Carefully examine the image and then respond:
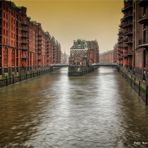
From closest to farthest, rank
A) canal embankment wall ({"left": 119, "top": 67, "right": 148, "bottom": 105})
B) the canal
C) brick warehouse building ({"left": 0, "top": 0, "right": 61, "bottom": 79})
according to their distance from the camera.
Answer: the canal, canal embankment wall ({"left": 119, "top": 67, "right": 148, "bottom": 105}), brick warehouse building ({"left": 0, "top": 0, "right": 61, "bottom": 79})

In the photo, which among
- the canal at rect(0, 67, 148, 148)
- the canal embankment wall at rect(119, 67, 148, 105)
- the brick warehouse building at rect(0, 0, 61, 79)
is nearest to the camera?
the canal at rect(0, 67, 148, 148)

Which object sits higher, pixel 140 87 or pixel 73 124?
pixel 140 87

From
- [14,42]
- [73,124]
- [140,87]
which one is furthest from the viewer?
[14,42]

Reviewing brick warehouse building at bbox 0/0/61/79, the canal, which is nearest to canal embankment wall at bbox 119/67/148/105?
the canal

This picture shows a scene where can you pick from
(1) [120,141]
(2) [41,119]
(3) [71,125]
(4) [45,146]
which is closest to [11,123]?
(2) [41,119]

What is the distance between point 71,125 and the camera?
28.7 metres

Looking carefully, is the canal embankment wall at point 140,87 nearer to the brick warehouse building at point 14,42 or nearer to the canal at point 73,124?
the canal at point 73,124

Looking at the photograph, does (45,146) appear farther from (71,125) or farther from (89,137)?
(71,125)

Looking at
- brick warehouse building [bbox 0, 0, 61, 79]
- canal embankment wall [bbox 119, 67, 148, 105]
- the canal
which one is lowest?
the canal

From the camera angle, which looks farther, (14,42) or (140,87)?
(14,42)

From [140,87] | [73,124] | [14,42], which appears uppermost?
[14,42]

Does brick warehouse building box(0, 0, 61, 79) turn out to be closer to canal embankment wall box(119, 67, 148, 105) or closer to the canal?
canal embankment wall box(119, 67, 148, 105)

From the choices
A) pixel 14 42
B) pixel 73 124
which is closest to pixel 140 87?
pixel 73 124

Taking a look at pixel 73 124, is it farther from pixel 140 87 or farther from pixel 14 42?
pixel 14 42
